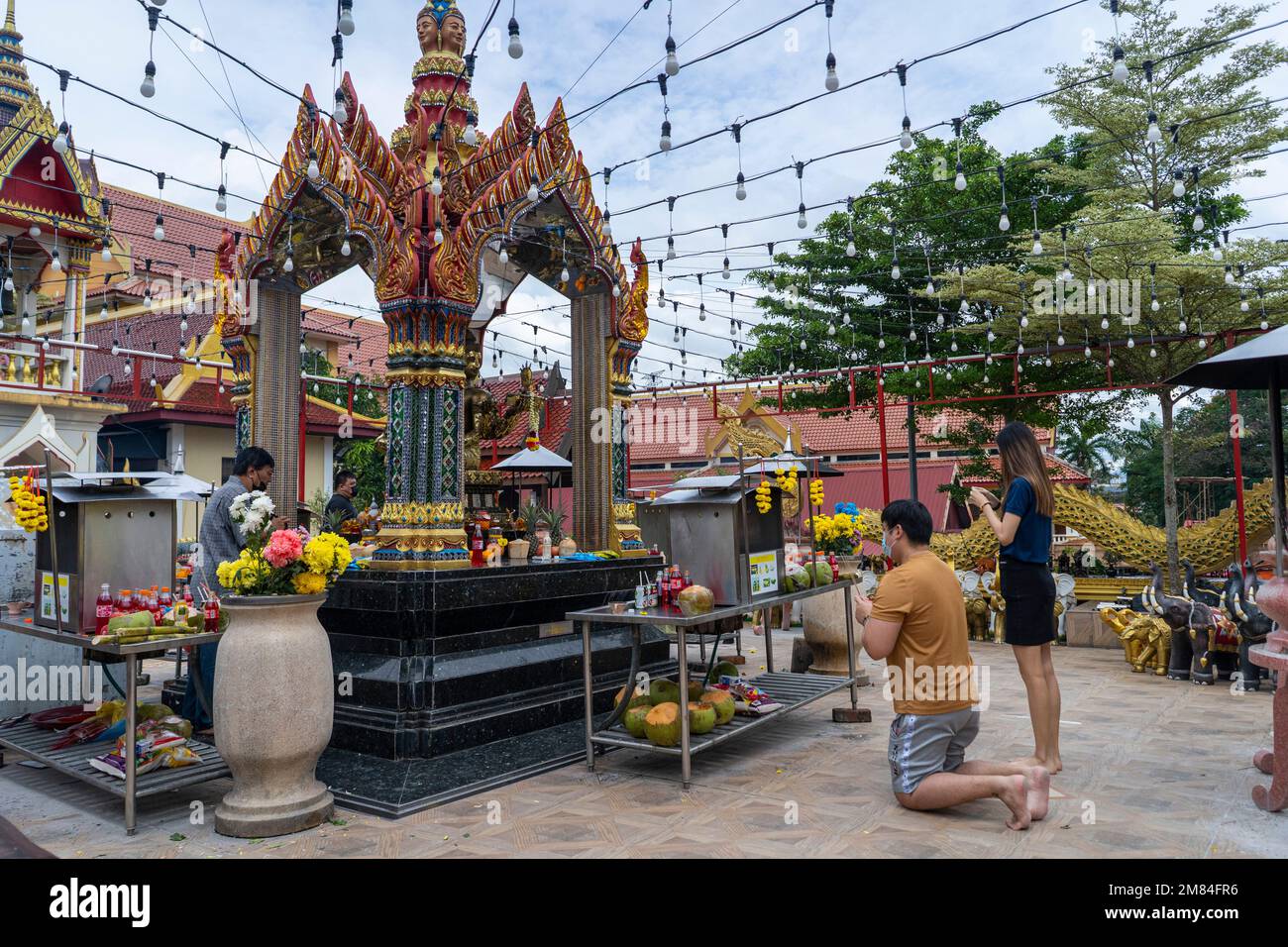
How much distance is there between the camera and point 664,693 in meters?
5.96

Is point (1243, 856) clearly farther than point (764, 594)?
No

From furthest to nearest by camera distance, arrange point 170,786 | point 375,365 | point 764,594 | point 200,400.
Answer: point 375,365, point 200,400, point 764,594, point 170,786

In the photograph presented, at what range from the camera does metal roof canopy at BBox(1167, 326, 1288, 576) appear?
15.4 ft

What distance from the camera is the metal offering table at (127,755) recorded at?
15.0 feet

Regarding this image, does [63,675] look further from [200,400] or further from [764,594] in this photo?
[200,400]

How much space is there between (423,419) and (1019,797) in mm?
5099

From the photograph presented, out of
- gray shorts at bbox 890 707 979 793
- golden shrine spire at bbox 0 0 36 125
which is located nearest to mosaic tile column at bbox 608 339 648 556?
gray shorts at bbox 890 707 979 793

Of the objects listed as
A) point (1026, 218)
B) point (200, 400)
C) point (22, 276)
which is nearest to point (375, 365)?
point (200, 400)

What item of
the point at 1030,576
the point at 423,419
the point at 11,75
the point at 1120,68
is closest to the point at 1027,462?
the point at 1030,576

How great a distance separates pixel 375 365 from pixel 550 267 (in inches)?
837

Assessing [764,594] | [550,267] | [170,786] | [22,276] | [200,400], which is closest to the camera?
[170,786]

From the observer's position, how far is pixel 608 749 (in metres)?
6.34

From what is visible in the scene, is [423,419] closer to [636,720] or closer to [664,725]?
[636,720]

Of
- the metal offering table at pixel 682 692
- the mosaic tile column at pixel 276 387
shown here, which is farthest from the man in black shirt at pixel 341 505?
the metal offering table at pixel 682 692
